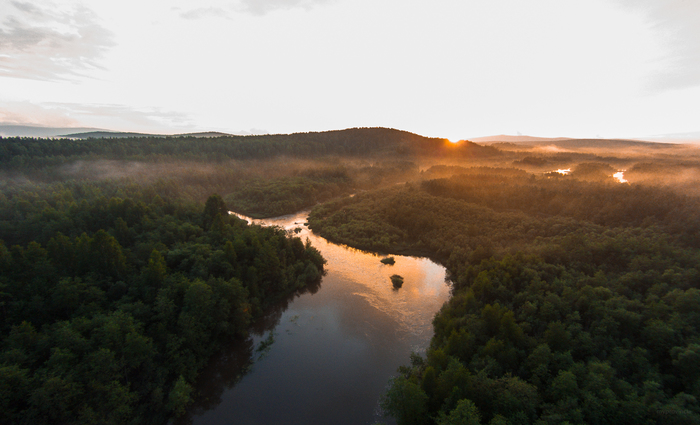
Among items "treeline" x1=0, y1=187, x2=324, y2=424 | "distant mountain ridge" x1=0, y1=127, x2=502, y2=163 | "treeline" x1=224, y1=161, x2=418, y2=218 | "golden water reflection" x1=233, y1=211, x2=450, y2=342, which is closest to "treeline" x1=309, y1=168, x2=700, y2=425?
"golden water reflection" x1=233, y1=211, x2=450, y2=342

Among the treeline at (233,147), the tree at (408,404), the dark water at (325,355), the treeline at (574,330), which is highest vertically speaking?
the treeline at (233,147)

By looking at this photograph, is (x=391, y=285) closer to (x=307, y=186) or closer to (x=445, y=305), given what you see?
(x=445, y=305)

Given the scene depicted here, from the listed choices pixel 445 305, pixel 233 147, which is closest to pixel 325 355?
pixel 445 305

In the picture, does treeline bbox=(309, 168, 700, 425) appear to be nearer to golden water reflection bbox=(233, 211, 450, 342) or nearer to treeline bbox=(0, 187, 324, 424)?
golden water reflection bbox=(233, 211, 450, 342)

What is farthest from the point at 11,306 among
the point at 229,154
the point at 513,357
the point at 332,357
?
the point at 229,154

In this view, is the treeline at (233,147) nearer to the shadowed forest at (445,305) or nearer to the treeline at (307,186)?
the treeline at (307,186)

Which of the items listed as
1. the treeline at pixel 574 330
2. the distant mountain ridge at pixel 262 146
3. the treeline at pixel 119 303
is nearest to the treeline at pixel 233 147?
the distant mountain ridge at pixel 262 146

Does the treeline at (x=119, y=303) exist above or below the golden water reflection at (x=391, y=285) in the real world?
above
